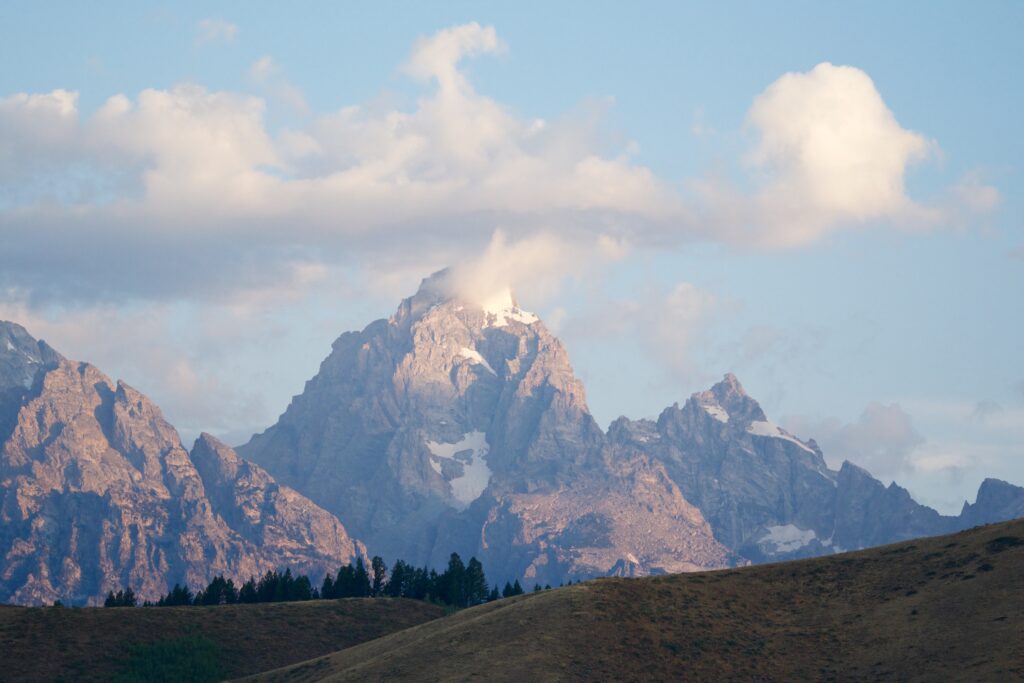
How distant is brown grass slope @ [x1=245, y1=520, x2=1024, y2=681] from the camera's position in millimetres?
135875

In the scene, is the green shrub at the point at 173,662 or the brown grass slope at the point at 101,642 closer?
the brown grass slope at the point at 101,642

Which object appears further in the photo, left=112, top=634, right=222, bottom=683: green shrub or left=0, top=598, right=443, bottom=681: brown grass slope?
left=112, top=634, right=222, bottom=683: green shrub

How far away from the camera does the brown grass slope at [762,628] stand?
13588cm

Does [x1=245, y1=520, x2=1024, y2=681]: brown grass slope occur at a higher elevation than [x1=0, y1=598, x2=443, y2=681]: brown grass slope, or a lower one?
lower

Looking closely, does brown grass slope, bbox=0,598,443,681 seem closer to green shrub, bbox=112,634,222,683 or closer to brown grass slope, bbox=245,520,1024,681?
green shrub, bbox=112,634,222,683

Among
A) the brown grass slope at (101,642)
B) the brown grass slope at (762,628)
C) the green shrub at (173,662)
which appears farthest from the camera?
the green shrub at (173,662)

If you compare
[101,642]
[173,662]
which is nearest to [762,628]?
[173,662]

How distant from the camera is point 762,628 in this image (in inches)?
5940

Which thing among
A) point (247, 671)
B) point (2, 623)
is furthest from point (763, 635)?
point (2, 623)

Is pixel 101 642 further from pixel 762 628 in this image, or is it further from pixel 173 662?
pixel 762 628

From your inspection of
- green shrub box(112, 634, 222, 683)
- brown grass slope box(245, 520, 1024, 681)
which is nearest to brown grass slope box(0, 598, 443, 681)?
green shrub box(112, 634, 222, 683)

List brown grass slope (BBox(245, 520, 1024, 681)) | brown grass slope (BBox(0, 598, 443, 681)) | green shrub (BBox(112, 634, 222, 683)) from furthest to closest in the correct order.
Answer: green shrub (BBox(112, 634, 222, 683)), brown grass slope (BBox(0, 598, 443, 681)), brown grass slope (BBox(245, 520, 1024, 681))

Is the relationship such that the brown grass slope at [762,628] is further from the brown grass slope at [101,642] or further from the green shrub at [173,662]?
the brown grass slope at [101,642]

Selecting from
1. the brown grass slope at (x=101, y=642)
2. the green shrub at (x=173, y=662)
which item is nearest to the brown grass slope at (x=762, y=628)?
the green shrub at (x=173, y=662)
